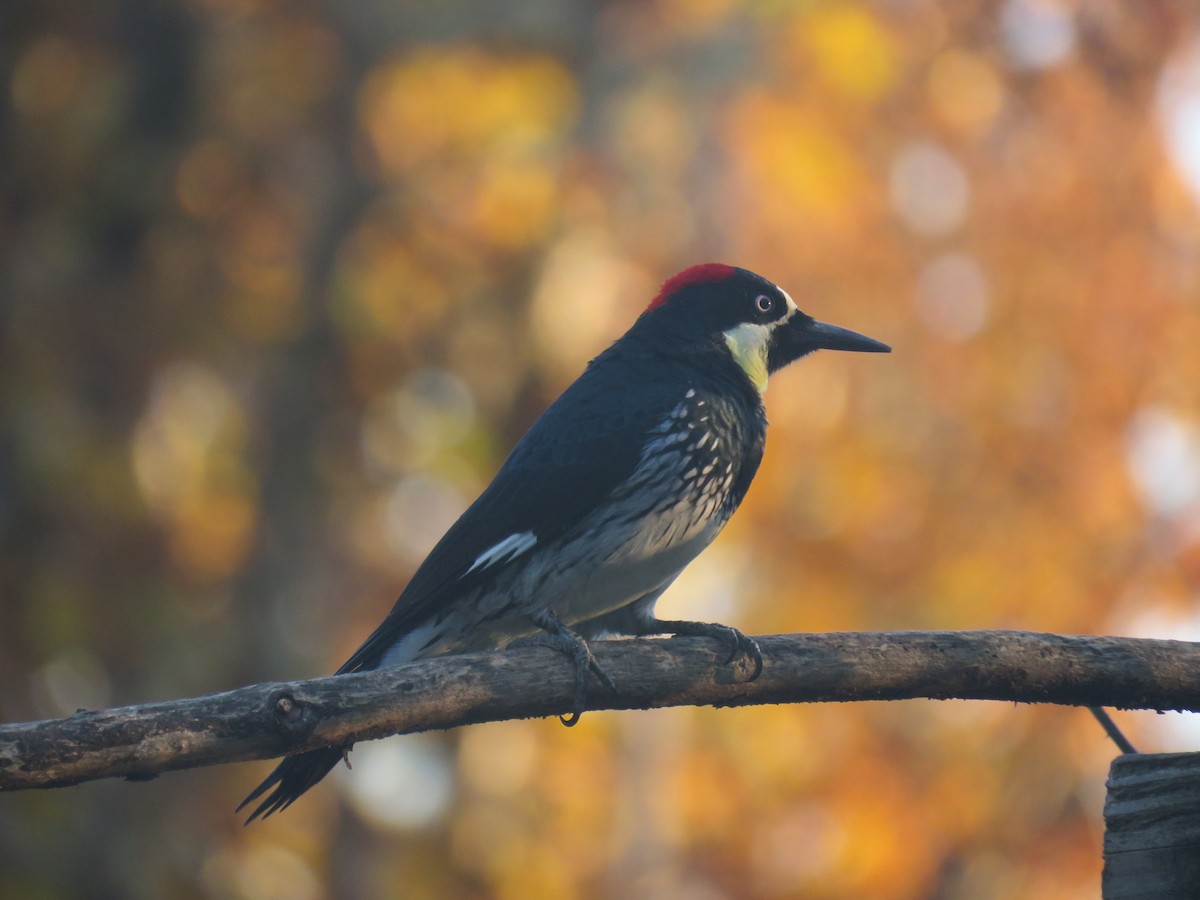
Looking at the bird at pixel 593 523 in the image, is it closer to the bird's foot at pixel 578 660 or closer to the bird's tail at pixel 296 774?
the bird's foot at pixel 578 660

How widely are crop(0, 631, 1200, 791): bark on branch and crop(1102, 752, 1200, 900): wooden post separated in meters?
0.68

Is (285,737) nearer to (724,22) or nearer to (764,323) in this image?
(764,323)

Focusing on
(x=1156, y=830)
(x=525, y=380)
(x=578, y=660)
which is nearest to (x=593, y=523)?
(x=578, y=660)

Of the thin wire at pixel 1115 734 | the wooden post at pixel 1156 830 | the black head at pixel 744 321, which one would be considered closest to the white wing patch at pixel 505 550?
the black head at pixel 744 321

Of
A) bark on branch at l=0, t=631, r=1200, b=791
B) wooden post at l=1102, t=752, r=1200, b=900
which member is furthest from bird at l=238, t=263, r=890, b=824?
wooden post at l=1102, t=752, r=1200, b=900

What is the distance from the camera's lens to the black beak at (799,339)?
489 cm

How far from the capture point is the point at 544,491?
4.18 meters

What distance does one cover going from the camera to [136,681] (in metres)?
8.79

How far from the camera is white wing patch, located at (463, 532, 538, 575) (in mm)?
4027

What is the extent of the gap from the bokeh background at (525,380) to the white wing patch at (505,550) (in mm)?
5163

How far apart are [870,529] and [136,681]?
18.1ft

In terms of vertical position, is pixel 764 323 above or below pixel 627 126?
below

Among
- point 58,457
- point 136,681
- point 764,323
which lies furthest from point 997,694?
point 58,457

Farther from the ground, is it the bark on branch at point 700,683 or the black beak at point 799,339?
the black beak at point 799,339
